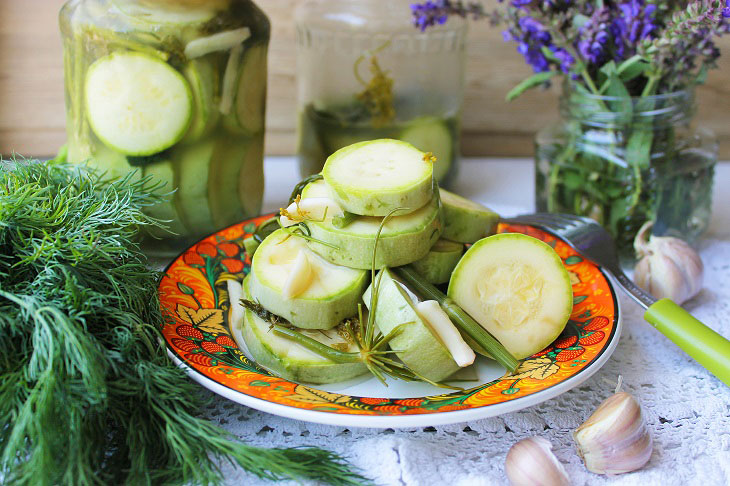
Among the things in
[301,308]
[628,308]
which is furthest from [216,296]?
[628,308]

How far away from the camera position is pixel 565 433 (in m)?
0.79

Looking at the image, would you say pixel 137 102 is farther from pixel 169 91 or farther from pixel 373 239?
pixel 373 239

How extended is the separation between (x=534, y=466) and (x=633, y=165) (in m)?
0.63

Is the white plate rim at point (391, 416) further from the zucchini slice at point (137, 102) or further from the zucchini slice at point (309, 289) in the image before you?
the zucchini slice at point (137, 102)

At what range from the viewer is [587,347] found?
32.1 inches

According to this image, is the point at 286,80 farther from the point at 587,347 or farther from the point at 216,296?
the point at 587,347

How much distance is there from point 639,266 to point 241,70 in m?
0.66

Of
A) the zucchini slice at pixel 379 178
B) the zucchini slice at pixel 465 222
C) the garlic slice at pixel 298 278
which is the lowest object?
the garlic slice at pixel 298 278

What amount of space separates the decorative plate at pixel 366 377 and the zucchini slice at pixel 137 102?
170 mm

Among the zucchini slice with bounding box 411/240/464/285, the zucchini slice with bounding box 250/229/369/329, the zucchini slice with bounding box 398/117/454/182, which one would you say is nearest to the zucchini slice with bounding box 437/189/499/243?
the zucchini slice with bounding box 411/240/464/285

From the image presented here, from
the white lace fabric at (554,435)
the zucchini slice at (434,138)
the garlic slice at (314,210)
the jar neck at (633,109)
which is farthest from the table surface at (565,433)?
the zucchini slice at (434,138)

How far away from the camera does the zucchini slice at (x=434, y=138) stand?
4.37 feet

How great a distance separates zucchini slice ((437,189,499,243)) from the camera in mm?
921

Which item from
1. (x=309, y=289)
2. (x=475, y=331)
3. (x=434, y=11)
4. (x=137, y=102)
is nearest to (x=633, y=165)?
(x=434, y=11)
